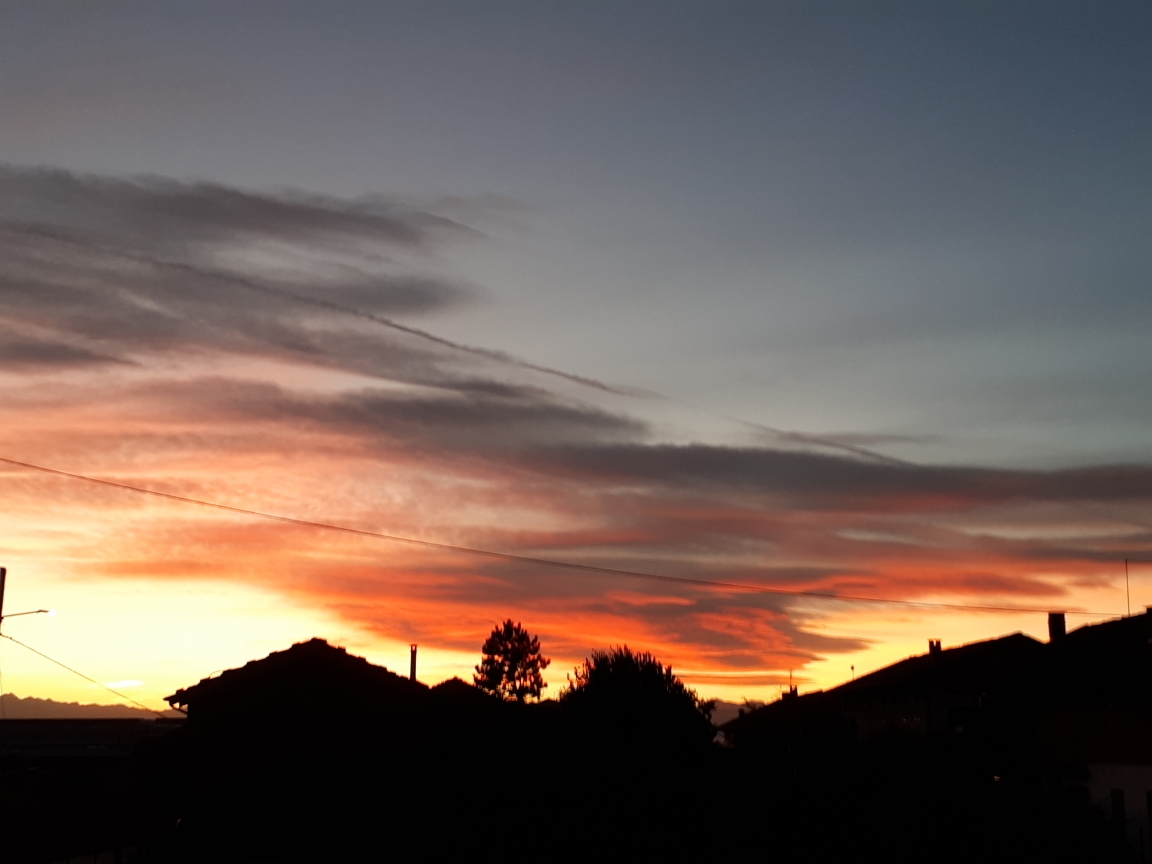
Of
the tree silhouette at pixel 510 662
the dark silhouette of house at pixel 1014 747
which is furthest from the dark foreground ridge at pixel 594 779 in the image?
the tree silhouette at pixel 510 662

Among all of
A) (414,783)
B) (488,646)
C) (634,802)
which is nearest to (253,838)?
(414,783)

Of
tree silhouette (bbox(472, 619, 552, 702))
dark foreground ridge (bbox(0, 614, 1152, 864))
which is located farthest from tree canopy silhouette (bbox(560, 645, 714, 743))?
tree silhouette (bbox(472, 619, 552, 702))

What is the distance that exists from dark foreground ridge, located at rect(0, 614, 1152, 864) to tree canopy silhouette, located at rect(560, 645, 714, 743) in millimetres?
114

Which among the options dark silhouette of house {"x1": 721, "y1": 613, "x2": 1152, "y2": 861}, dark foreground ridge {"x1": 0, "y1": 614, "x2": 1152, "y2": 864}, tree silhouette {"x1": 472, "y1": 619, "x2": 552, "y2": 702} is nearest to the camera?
dark foreground ridge {"x1": 0, "y1": 614, "x2": 1152, "y2": 864}

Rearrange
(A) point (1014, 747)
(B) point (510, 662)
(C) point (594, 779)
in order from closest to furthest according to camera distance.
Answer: (C) point (594, 779), (A) point (1014, 747), (B) point (510, 662)

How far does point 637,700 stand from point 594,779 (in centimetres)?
432

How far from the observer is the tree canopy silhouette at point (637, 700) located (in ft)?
113

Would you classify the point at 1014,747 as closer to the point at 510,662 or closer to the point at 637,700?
the point at 637,700

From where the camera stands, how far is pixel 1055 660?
4806 centimetres

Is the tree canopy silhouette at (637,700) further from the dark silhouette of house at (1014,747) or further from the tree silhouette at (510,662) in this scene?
the tree silhouette at (510,662)

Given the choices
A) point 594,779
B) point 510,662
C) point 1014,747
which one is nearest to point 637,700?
point 594,779

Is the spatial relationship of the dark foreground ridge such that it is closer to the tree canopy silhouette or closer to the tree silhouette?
the tree canopy silhouette

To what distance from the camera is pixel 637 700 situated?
115ft

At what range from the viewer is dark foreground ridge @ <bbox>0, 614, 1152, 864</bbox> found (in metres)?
30.2
